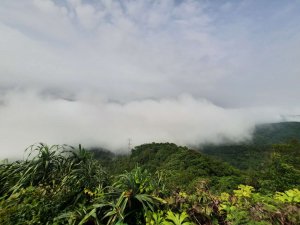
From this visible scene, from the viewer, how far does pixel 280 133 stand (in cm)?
19938

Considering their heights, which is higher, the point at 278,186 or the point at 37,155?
the point at 37,155

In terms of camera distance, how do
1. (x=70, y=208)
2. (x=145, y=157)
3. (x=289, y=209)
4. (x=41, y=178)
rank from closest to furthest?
(x=289, y=209) → (x=70, y=208) → (x=41, y=178) → (x=145, y=157)

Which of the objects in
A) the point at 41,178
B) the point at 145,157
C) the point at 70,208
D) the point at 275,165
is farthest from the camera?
the point at 145,157

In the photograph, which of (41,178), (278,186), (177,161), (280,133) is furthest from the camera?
(280,133)

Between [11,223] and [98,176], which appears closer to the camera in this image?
[11,223]

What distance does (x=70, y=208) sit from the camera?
427 centimetres

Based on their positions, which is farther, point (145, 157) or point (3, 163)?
point (145, 157)

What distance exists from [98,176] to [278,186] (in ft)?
83.3

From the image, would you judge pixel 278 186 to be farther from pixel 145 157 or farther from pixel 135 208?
pixel 145 157

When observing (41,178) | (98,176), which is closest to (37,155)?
(41,178)

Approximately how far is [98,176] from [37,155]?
1.14 meters

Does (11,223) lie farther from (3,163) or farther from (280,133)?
(280,133)

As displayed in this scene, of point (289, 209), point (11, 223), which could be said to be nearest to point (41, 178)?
point (11, 223)

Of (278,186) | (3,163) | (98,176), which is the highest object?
(3,163)
